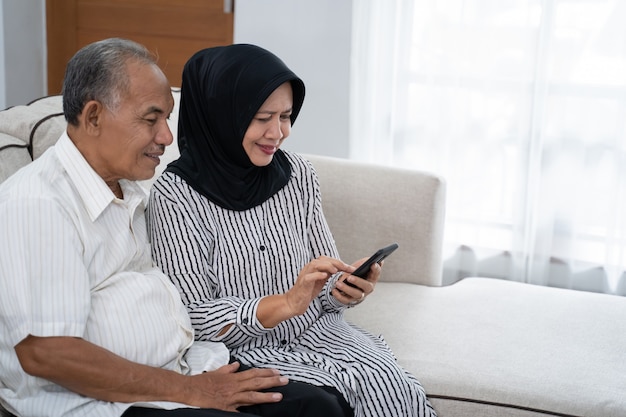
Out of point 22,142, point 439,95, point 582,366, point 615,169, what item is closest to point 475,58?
point 439,95

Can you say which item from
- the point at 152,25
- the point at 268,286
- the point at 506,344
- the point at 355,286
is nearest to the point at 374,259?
the point at 355,286

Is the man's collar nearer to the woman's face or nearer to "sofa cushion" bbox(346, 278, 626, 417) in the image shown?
the woman's face

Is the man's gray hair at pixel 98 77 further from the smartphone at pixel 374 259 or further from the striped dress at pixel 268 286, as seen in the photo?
the smartphone at pixel 374 259

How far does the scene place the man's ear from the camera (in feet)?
5.22

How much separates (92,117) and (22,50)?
2.85m

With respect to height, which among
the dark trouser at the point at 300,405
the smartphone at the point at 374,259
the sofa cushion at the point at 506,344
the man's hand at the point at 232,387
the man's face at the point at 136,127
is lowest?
the sofa cushion at the point at 506,344

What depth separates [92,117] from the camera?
161 cm

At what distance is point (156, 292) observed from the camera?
5.51 feet

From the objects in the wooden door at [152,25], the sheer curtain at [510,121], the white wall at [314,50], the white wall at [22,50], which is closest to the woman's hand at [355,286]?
the sheer curtain at [510,121]

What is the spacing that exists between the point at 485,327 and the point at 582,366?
0.99 feet

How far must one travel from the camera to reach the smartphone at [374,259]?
5.93 feet

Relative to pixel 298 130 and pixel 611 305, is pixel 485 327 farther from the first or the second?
pixel 298 130

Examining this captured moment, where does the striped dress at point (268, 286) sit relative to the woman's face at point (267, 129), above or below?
below

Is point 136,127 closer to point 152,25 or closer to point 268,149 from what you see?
point 268,149
